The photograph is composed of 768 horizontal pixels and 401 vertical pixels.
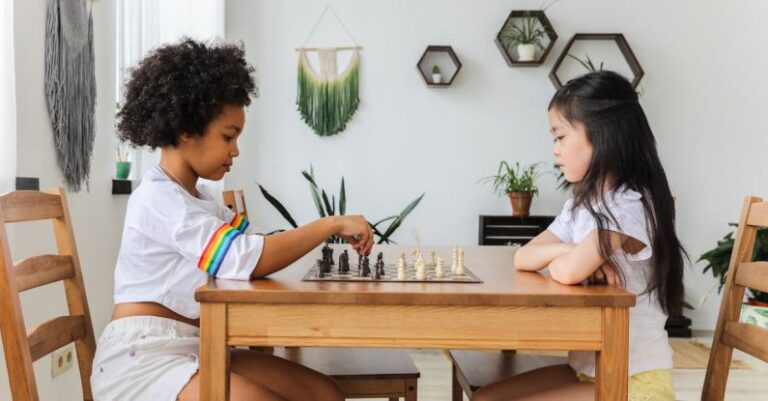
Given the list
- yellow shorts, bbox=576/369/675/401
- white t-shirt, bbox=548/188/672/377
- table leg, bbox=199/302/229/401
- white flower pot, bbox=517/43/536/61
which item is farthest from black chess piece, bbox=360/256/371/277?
white flower pot, bbox=517/43/536/61

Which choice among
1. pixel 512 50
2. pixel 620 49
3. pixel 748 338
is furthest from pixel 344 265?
pixel 620 49

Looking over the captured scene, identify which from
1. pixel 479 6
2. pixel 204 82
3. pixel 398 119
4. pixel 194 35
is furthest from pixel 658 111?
pixel 204 82

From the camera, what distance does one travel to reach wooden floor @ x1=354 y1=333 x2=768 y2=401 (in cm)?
336

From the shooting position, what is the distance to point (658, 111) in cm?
492

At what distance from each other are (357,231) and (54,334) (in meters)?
0.64

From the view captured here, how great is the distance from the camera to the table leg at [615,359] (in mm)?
1290

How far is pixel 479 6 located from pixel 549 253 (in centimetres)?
362

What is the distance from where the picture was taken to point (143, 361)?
146 cm

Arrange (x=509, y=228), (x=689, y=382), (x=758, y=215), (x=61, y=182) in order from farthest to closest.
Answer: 1. (x=509, y=228)
2. (x=689, y=382)
3. (x=61, y=182)
4. (x=758, y=215)

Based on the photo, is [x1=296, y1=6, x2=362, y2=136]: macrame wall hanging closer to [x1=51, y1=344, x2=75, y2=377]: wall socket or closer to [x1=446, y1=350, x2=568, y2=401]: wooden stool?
[x1=51, y1=344, x2=75, y2=377]: wall socket

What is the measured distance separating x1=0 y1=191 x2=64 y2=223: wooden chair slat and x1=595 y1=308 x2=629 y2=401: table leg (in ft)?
3.61

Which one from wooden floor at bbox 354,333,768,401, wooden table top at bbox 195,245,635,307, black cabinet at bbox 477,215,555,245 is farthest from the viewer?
black cabinet at bbox 477,215,555,245

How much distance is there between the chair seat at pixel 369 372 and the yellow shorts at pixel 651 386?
52 centimetres

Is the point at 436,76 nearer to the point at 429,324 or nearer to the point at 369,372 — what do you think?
the point at 369,372
